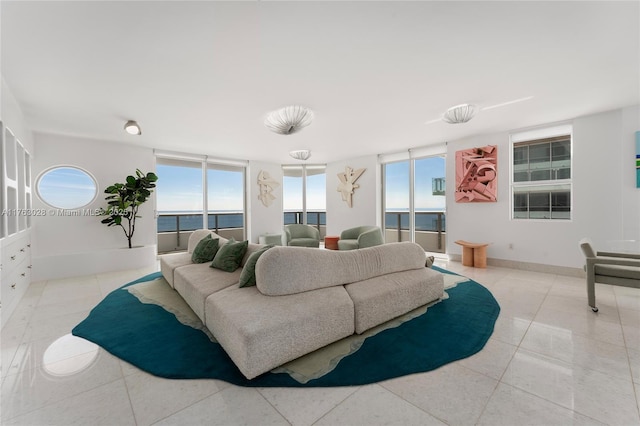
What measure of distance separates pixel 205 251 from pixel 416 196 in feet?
16.5

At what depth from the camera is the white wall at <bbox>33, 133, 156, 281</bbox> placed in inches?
180

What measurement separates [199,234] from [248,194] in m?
3.17

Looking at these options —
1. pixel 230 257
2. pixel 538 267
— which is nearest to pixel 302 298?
pixel 230 257

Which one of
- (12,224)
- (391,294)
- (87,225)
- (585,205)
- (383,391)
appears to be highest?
(585,205)

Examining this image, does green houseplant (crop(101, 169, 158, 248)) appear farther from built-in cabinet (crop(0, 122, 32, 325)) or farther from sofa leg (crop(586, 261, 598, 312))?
sofa leg (crop(586, 261, 598, 312))

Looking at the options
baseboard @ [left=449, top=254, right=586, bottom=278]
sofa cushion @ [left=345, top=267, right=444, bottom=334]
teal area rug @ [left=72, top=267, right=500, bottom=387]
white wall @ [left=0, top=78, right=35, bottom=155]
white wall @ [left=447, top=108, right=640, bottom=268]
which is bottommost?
teal area rug @ [left=72, top=267, right=500, bottom=387]

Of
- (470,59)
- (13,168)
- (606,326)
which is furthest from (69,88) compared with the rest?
(606,326)

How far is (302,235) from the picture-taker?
652 centimetres

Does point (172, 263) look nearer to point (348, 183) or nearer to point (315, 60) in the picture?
point (315, 60)

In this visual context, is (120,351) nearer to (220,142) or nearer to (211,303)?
(211,303)

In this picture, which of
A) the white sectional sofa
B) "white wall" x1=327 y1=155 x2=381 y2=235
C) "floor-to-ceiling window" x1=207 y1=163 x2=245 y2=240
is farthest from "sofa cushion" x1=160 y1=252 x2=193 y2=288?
"white wall" x1=327 y1=155 x2=381 y2=235

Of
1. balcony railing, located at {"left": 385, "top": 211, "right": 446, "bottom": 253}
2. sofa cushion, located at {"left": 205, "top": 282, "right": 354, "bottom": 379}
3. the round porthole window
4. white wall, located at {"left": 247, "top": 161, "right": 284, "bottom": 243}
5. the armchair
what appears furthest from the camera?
white wall, located at {"left": 247, "top": 161, "right": 284, "bottom": 243}

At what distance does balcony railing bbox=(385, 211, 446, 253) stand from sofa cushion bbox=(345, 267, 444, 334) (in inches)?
148

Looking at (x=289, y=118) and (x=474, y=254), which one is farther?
(x=474, y=254)
